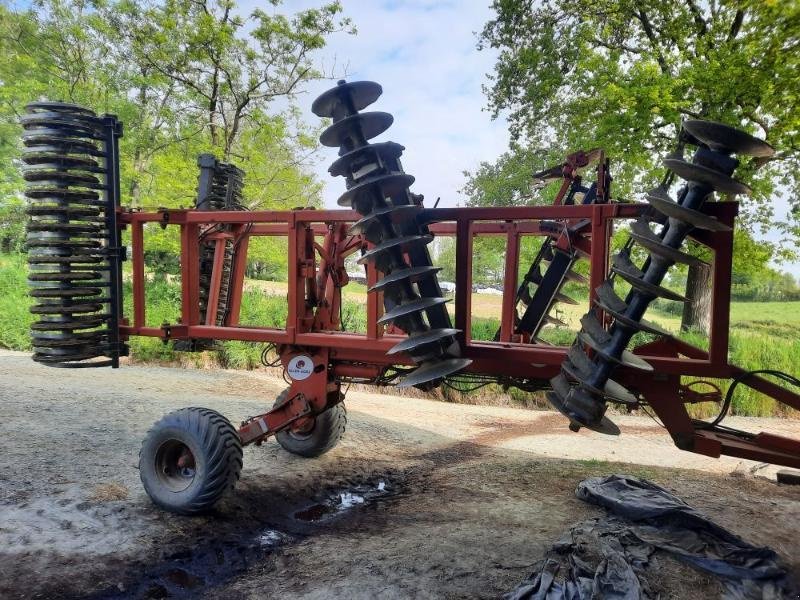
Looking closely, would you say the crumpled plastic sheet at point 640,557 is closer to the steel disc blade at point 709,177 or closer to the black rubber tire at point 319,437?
the steel disc blade at point 709,177

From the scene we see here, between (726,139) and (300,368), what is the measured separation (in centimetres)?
334

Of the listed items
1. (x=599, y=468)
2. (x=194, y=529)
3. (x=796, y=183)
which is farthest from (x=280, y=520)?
(x=796, y=183)

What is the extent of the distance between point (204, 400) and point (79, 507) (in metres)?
4.51

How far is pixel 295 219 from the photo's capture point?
14.1 ft

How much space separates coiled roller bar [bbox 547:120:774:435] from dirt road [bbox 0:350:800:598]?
1.02m

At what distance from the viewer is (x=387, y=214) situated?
3.42 meters

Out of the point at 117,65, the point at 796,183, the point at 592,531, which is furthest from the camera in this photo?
the point at 117,65

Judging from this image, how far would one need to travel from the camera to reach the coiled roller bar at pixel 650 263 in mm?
2945

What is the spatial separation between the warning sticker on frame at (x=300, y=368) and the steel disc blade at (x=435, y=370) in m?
1.18

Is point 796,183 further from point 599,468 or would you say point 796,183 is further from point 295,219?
point 295,219

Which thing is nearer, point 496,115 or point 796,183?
point 796,183

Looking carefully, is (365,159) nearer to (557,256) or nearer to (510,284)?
(510,284)

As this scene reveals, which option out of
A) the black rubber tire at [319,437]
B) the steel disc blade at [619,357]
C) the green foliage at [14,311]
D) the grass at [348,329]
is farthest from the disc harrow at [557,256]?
the green foliage at [14,311]

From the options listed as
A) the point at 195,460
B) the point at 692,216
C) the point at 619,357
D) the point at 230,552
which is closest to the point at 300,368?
the point at 195,460
